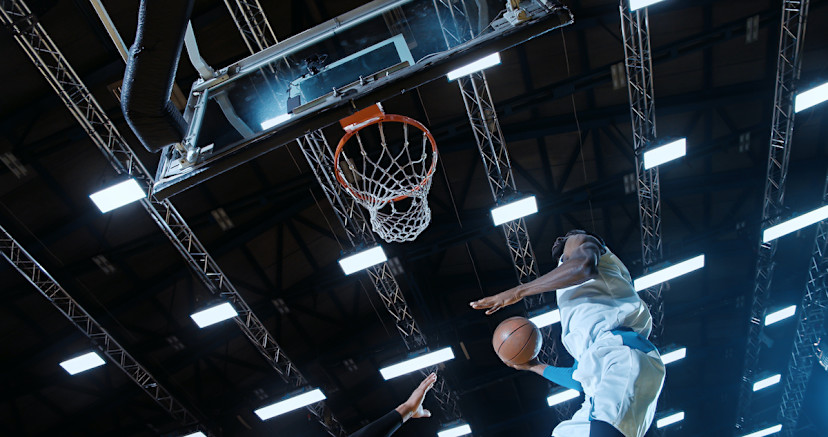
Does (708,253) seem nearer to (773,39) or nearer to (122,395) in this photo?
(773,39)

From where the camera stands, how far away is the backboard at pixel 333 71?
3.58 meters

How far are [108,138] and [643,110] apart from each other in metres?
7.88

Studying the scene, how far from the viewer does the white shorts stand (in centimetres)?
220

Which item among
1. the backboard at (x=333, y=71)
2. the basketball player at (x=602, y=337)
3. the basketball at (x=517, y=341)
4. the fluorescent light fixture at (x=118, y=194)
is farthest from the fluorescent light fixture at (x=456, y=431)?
the basketball player at (x=602, y=337)

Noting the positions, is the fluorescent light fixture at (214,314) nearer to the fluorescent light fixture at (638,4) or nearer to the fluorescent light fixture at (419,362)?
the fluorescent light fixture at (419,362)

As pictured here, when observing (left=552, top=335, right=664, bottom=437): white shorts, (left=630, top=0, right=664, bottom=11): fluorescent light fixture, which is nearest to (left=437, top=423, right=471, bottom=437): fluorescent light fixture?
(left=630, top=0, right=664, bottom=11): fluorescent light fixture

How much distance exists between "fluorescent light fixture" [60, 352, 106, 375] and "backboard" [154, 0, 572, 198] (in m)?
7.18

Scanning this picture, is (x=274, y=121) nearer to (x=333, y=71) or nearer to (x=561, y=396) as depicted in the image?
(x=333, y=71)

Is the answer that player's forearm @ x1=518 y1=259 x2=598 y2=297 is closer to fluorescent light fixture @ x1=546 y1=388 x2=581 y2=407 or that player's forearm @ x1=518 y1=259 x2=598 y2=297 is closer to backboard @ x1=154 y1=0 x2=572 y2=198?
backboard @ x1=154 y1=0 x2=572 y2=198

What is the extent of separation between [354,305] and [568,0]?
23.3ft

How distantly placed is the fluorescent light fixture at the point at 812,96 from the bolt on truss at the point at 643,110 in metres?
Result: 2.21

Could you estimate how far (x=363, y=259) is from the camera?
8875mm

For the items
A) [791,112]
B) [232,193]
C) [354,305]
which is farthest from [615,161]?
[232,193]

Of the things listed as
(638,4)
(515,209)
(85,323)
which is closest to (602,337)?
(638,4)
